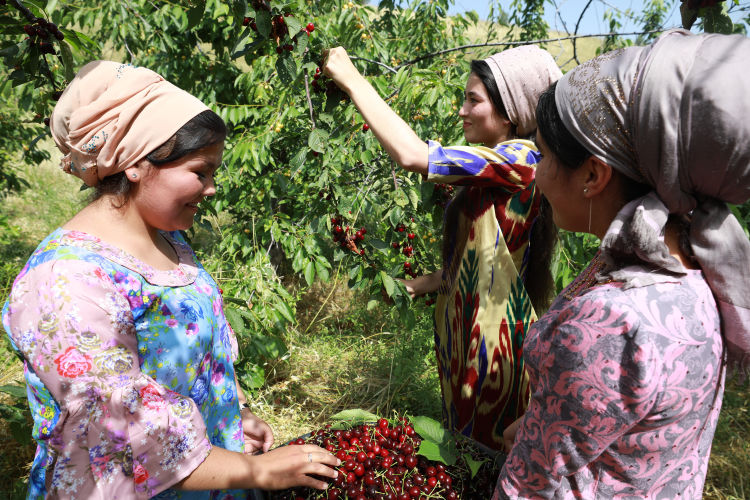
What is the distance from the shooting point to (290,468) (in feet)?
3.75

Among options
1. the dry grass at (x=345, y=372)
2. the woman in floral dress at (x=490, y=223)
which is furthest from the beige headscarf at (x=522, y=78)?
the dry grass at (x=345, y=372)

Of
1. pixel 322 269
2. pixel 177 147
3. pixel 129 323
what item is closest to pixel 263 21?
pixel 177 147

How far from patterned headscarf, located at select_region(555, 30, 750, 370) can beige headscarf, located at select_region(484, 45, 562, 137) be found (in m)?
0.69

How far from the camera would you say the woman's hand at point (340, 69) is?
5.08 ft

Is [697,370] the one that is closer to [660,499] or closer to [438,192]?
[660,499]

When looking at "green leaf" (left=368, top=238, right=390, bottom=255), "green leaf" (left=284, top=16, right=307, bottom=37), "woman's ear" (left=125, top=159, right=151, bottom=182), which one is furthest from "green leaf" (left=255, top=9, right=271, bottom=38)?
"green leaf" (left=368, top=238, right=390, bottom=255)

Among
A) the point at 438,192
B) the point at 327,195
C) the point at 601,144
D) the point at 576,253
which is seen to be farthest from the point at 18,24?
the point at 576,253

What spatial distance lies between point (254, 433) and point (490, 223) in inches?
41.8

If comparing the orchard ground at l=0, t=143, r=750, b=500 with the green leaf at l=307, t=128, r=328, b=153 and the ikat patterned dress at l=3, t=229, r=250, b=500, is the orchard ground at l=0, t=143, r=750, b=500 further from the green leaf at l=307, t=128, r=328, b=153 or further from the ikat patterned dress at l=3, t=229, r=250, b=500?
the ikat patterned dress at l=3, t=229, r=250, b=500

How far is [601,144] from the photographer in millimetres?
909

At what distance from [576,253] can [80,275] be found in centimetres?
226

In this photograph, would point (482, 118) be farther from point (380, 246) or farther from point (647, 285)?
point (647, 285)

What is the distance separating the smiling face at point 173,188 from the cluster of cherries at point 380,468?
700mm

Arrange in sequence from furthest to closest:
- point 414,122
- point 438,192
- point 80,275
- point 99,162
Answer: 1. point 414,122
2. point 438,192
3. point 99,162
4. point 80,275
